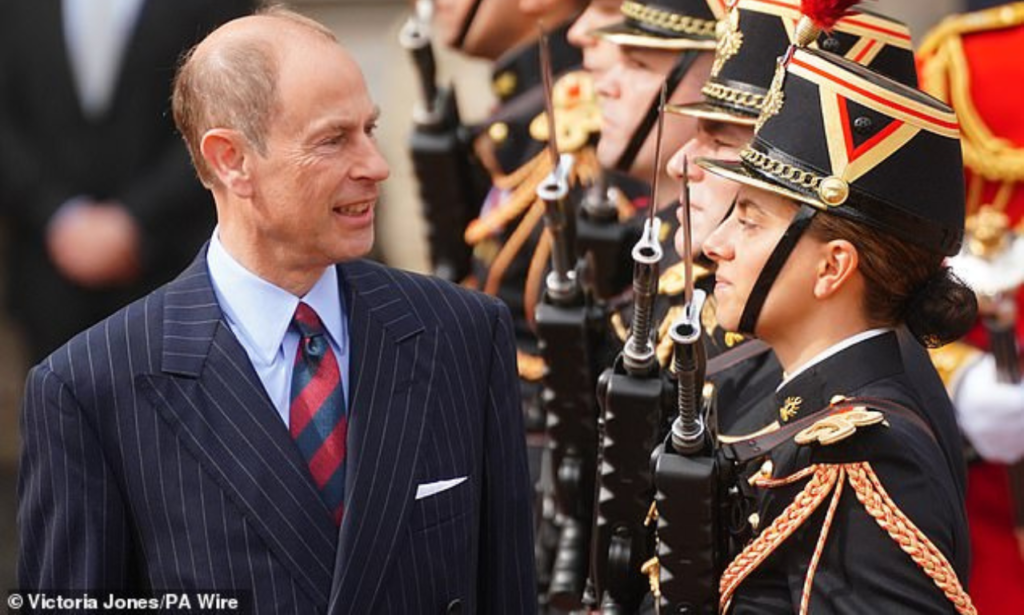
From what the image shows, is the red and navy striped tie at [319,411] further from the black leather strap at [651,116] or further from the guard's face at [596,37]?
the guard's face at [596,37]

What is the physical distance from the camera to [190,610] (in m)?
3.49

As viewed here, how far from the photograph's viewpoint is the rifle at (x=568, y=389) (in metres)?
4.84

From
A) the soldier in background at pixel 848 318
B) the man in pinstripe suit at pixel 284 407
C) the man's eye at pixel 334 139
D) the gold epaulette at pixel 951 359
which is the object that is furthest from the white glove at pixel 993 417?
the man's eye at pixel 334 139

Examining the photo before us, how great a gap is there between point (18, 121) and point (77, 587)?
419cm

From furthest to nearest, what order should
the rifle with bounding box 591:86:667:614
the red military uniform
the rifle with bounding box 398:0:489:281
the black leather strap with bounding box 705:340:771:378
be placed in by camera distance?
the rifle with bounding box 398:0:489:281
the red military uniform
the black leather strap with bounding box 705:340:771:378
the rifle with bounding box 591:86:667:614

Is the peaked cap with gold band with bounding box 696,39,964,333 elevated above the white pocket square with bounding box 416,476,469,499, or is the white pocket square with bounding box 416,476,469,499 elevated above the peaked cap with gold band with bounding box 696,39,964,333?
the peaked cap with gold band with bounding box 696,39,964,333

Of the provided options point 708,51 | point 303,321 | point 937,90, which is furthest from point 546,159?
point 303,321

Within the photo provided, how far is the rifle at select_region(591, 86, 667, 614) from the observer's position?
13.5 feet

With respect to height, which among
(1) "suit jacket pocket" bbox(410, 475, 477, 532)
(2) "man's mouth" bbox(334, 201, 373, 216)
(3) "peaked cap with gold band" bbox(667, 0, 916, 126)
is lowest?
(1) "suit jacket pocket" bbox(410, 475, 477, 532)

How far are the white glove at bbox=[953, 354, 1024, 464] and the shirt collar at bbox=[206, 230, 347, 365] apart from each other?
2.24m

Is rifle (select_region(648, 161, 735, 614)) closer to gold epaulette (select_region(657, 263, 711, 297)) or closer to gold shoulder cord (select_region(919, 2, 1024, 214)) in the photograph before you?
gold epaulette (select_region(657, 263, 711, 297))

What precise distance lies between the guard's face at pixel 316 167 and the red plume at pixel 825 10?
0.75 meters

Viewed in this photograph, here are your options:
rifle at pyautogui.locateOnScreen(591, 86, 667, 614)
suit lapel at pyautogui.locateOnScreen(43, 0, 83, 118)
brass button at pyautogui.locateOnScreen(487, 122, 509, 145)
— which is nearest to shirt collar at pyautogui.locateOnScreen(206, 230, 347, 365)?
rifle at pyautogui.locateOnScreen(591, 86, 667, 614)

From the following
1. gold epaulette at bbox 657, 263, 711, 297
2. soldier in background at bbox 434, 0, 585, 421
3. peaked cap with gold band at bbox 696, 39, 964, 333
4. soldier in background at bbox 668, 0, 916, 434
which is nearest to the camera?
peaked cap with gold band at bbox 696, 39, 964, 333
